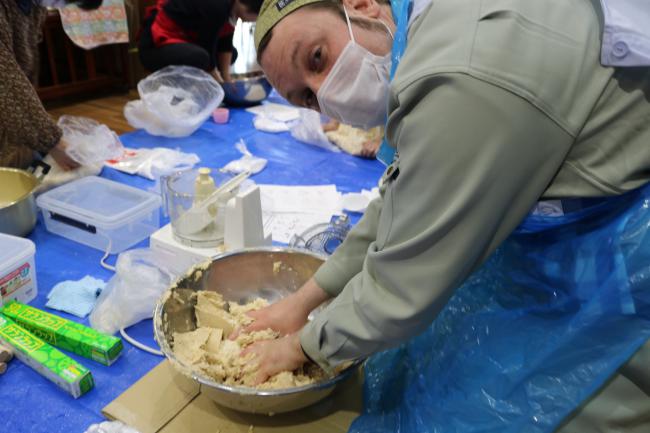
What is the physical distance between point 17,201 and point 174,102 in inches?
38.8

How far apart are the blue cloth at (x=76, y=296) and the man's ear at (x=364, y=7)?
2.62 feet

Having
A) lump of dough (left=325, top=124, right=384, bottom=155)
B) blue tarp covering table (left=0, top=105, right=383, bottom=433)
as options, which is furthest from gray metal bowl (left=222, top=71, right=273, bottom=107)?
lump of dough (left=325, top=124, right=384, bottom=155)

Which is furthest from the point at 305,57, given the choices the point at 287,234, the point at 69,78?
the point at 69,78

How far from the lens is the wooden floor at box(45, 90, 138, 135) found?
3.20m

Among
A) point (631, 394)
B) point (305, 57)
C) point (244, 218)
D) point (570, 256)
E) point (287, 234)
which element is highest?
point (305, 57)

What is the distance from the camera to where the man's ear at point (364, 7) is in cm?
79

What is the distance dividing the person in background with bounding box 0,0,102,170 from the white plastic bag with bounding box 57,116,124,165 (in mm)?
36

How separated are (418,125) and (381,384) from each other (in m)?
0.52

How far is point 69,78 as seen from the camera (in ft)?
12.0

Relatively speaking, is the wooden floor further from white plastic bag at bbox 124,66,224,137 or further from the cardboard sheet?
the cardboard sheet

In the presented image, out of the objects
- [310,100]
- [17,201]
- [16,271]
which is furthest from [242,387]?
[17,201]

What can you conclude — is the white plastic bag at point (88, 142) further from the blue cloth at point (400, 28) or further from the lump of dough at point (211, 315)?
the blue cloth at point (400, 28)

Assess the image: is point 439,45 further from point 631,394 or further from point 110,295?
point 110,295

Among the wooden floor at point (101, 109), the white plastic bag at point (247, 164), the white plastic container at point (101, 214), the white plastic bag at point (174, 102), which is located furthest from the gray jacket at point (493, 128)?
the wooden floor at point (101, 109)
